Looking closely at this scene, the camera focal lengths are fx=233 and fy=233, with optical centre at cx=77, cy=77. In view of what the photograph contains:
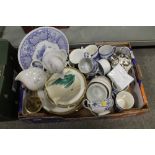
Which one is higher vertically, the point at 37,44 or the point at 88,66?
the point at 37,44

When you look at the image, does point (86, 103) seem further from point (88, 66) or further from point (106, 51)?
point (106, 51)

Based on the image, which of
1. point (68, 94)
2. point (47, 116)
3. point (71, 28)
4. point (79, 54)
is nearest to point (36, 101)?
point (47, 116)

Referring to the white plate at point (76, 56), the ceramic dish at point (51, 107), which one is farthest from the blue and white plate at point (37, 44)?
the ceramic dish at point (51, 107)

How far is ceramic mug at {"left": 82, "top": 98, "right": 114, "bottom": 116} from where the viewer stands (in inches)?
41.6

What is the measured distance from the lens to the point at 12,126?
137 cm

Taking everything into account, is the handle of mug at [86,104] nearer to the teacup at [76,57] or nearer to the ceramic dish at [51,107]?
the ceramic dish at [51,107]

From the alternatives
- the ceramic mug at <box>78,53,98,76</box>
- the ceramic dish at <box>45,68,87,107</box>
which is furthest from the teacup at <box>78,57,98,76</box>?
the ceramic dish at <box>45,68,87,107</box>

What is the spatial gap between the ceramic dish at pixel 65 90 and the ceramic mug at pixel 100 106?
6 centimetres

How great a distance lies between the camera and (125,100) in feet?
3.82

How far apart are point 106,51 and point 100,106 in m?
0.31

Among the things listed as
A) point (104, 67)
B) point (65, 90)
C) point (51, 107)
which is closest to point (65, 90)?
point (65, 90)

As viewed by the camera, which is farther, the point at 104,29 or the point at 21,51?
the point at 104,29

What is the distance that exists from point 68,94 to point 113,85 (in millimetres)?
255

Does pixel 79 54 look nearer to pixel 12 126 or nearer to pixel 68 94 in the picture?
pixel 68 94
